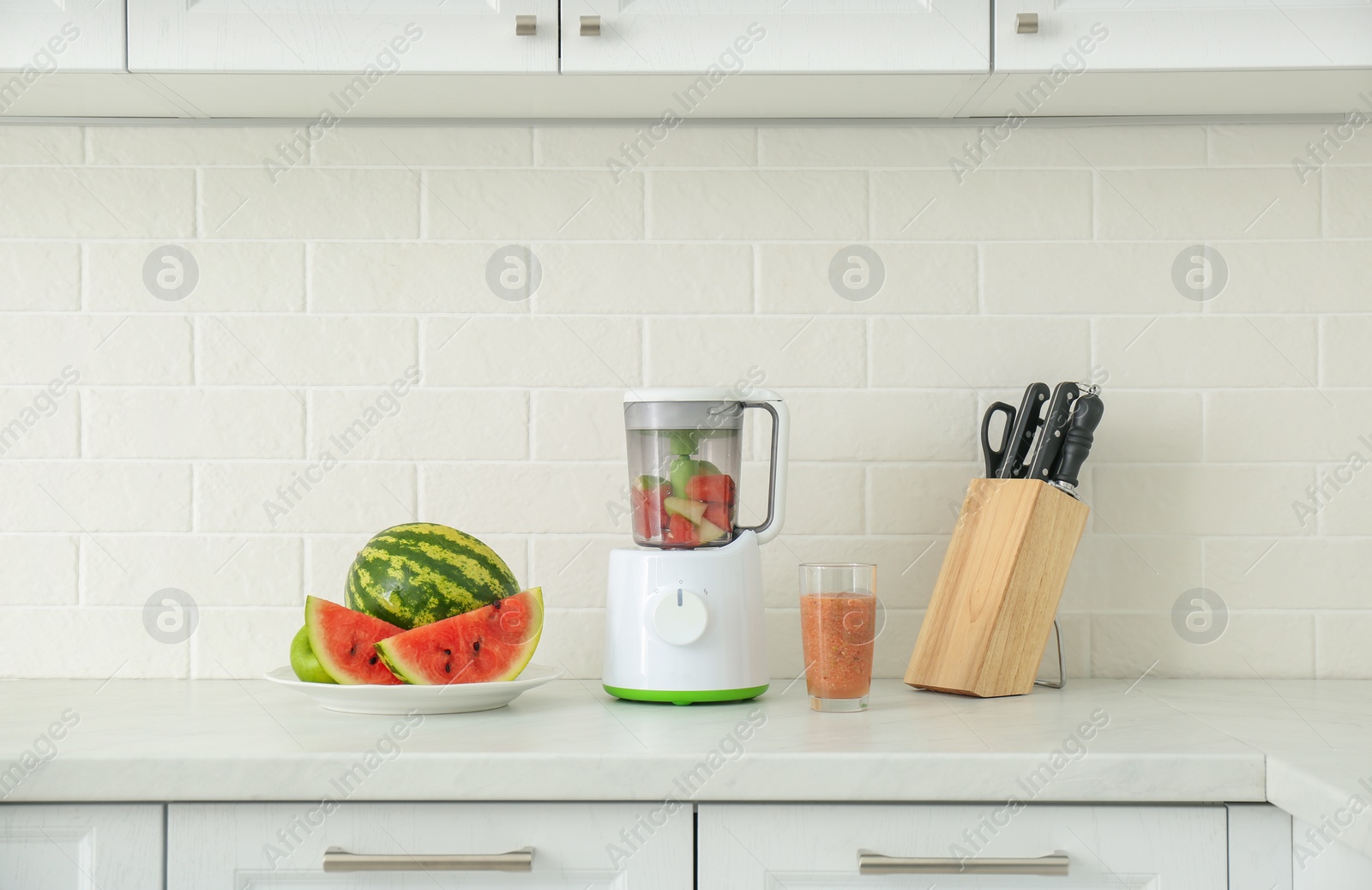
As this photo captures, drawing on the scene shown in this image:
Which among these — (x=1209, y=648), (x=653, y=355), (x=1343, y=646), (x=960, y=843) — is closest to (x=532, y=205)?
(x=653, y=355)

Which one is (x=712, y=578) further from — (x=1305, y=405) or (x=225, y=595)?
(x=1305, y=405)

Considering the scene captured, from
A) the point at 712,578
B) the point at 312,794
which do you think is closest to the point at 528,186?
the point at 712,578

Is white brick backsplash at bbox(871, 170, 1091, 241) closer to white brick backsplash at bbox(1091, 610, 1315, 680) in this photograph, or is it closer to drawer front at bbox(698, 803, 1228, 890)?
white brick backsplash at bbox(1091, 610, 1315, 680)

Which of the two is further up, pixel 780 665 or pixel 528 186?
pixel 528 186

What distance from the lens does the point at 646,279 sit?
1.56 meters

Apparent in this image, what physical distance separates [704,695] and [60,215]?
1.15m

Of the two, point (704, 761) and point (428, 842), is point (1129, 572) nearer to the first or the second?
point (704, 761)

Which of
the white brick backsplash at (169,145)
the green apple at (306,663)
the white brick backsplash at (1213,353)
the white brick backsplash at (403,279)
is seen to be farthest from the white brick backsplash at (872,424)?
the white brick backsplash at (169,145)

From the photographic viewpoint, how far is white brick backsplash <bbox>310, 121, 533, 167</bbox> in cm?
156

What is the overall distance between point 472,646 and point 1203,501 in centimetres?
105

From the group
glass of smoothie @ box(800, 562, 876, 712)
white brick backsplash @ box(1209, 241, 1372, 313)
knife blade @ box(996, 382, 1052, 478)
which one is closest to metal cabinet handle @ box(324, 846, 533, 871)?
glass of smoothie @ box(800, 562, 876, 712)

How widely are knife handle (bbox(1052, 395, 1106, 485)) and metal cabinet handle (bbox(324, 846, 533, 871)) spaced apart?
0.80 meters

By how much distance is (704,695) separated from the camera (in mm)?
1248

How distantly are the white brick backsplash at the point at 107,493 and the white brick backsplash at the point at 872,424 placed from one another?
892 millimetres
